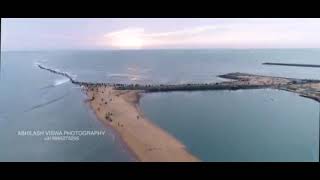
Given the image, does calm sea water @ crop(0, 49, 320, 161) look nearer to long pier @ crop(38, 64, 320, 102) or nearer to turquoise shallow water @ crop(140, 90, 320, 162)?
turquoise shallow water @ crop(140, 90, 320, 162)

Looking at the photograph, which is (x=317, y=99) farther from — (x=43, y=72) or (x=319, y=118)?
(x=43, y=72)

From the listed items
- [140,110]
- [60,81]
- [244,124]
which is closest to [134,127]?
[140,110]

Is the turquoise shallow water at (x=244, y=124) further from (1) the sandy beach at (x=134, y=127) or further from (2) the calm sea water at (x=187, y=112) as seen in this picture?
(1) the sandy beach at (x=134, y=127)

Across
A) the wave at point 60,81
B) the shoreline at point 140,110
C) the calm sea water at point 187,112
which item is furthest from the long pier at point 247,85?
the wave at point 60,81

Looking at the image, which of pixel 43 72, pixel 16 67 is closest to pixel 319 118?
pixel 16 67

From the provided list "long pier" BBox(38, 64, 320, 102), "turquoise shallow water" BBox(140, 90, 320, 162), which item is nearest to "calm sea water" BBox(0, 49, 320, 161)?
"turquoise shallow water" BBox(140, 90, 320, 162)

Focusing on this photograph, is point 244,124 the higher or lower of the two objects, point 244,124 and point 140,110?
the lower

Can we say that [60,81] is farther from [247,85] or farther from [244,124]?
[244,124]
